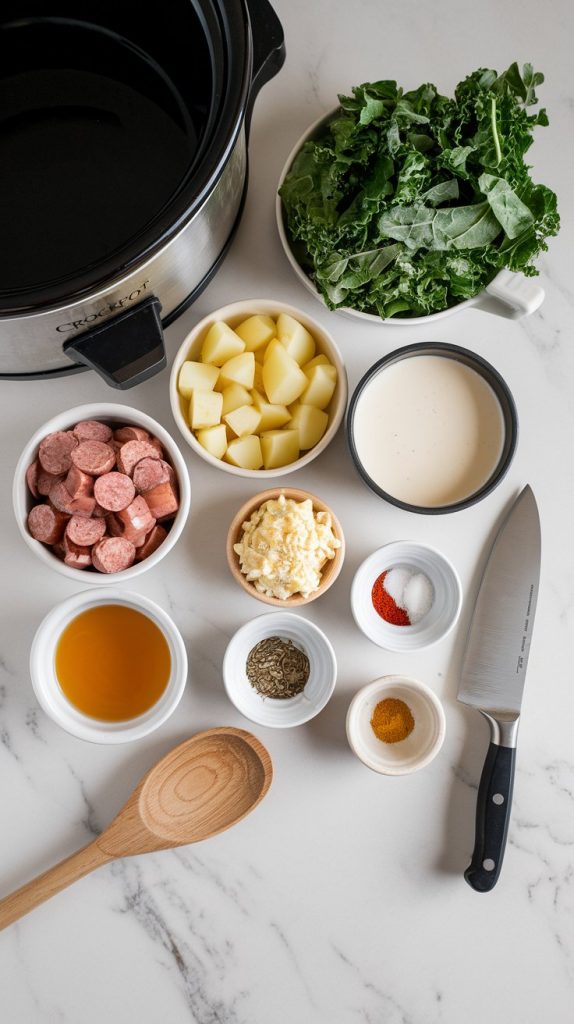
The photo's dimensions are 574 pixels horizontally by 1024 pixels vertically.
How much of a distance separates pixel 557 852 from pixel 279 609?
59 cm

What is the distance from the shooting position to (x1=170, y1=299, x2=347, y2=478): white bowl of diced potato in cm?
119

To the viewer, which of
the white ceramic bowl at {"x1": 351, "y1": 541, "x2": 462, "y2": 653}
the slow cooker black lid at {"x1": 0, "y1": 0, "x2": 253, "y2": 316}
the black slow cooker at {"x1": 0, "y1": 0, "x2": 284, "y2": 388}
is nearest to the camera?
the slow cooker black lid at {"x1": 0, "y1": 0, "x2": 253, "y2": 316}

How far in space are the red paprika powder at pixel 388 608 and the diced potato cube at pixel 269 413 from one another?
294 mm

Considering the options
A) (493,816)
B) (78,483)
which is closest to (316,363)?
(78,483)

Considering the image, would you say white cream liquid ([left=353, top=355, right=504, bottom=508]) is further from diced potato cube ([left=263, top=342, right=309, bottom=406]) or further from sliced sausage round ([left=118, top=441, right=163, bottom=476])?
sliced sausage round ([left=118, top=441, right=163, bottom=476])

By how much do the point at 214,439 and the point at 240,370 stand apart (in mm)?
107

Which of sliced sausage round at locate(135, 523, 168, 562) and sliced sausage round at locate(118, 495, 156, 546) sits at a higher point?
sliced sausage round at locate(118, 495, 156, 546)

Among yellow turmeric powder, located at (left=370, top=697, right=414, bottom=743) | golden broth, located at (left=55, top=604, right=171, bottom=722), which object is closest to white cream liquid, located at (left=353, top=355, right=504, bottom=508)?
yellow turmeric powder, located at (left=370, top=697, right=414, bottom=743)

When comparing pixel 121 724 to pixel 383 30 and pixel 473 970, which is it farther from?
pixel 383 30

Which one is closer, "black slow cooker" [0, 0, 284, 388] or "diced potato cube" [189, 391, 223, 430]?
"black slow cooker" [0, 0, 284, 388]

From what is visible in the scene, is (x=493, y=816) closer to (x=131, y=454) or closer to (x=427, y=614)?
(x=427, y=614)

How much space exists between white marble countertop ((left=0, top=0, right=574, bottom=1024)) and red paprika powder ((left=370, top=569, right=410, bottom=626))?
6 centimetres

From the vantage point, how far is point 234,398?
121cm

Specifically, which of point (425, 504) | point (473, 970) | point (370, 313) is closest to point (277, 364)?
point (370, 313)
